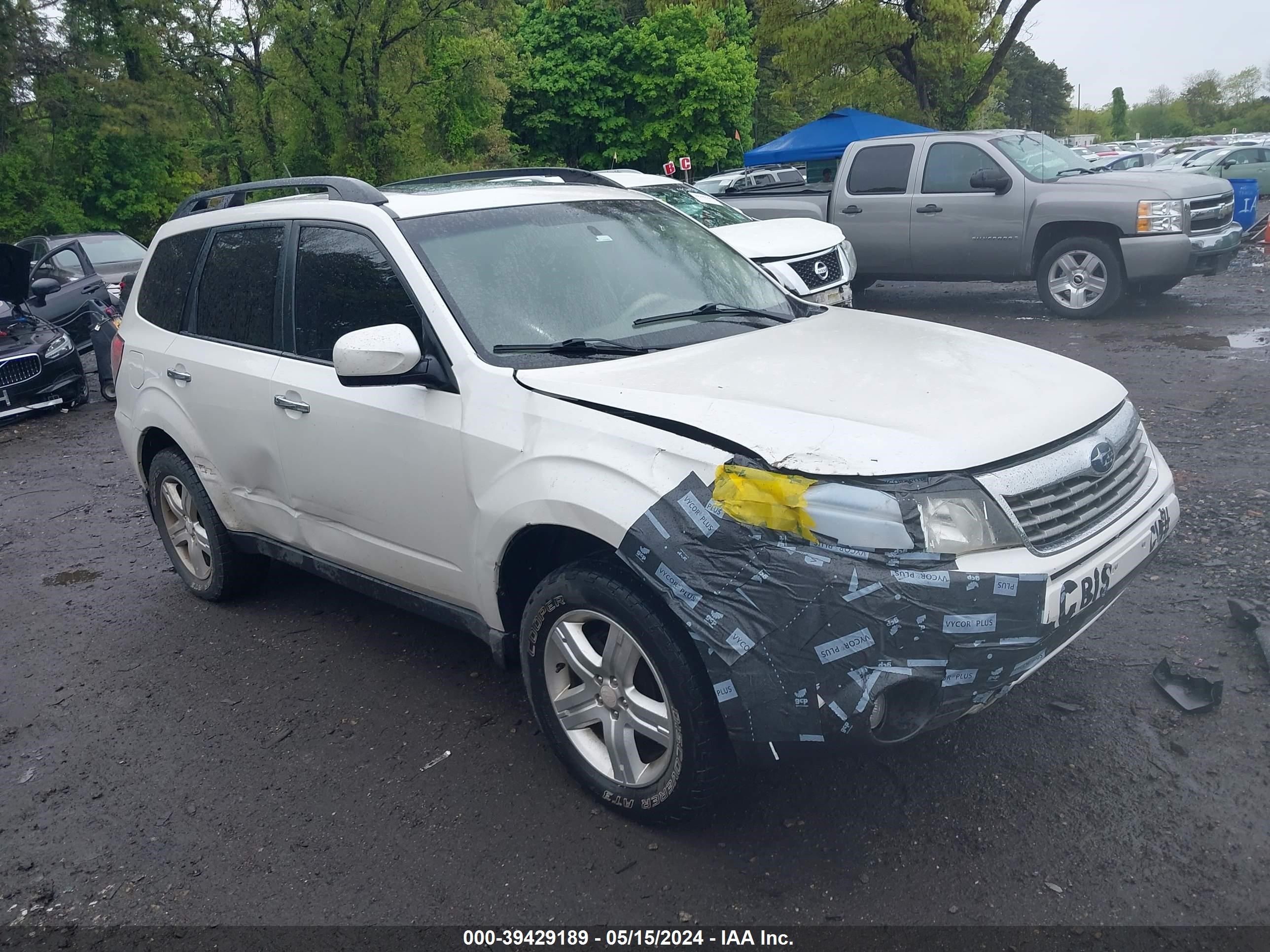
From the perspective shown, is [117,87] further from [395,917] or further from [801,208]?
[395,917]

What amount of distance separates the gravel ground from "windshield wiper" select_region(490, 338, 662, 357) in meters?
1.37

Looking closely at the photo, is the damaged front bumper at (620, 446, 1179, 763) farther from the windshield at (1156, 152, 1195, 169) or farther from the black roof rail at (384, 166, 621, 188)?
the windshield at (1156, 152, 1195, 169)

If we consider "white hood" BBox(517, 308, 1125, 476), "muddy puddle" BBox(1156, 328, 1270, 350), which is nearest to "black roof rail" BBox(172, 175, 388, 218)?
"white hood" BBox(517, 308, 1125, 476)

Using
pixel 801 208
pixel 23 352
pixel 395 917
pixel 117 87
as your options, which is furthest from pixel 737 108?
pixel 395 917

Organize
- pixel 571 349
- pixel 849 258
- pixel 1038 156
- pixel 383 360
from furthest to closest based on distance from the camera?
pixel 1038 156, pixel 849 258, pixel 571 349, pixel 383 360

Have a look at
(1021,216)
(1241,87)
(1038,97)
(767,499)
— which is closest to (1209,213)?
(1021,216)

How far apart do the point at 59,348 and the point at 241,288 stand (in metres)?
7.96

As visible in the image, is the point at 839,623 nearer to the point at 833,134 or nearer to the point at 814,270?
the point at 814,270

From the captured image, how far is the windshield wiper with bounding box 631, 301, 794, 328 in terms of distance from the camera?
3.91 meters

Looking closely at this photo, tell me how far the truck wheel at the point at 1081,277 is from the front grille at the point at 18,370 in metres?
10.5

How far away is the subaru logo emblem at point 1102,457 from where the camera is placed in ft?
10.2

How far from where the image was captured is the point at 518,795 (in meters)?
3.49

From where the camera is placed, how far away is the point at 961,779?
11.0 ft

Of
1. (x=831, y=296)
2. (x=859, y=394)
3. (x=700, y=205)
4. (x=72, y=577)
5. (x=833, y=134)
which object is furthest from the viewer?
(x=833, y=134)
